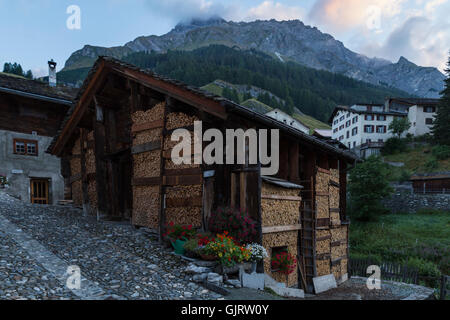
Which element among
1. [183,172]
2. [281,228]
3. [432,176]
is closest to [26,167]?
[183,172]

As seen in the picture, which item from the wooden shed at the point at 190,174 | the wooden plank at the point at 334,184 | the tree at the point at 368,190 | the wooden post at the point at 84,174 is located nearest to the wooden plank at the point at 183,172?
the wooden shed at the point at 190,174

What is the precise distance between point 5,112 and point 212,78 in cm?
9827

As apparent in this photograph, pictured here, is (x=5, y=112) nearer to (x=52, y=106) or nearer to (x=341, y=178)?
(x=52, y=106)

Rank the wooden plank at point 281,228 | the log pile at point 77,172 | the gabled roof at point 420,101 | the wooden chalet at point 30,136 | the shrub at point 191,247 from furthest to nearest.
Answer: the gabled roof at point 420,101
the wooden chalet at point 30,136
the log pile at point 77,172
the wooden plank at point 281,228
the shrub at point 191,247

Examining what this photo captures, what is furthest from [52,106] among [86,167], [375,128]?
[375,128]

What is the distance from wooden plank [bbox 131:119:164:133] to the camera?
391 inches

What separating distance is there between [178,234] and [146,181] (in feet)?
8.93

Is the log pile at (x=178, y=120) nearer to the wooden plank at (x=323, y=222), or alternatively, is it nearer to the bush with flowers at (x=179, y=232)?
the bush with flowers at (x=179, y=232)

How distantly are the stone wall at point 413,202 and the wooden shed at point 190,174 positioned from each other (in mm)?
24427

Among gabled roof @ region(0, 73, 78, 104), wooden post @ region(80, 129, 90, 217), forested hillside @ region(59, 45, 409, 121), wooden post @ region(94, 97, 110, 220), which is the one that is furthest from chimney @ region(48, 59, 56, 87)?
forested hillside @ region(59, 45, 409, 121)

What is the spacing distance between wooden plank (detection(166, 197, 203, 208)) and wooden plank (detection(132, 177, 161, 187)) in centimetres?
83

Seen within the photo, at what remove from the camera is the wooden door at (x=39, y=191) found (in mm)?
19359

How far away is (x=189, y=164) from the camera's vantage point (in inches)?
355

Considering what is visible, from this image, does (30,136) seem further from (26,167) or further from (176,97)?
(176,97)
